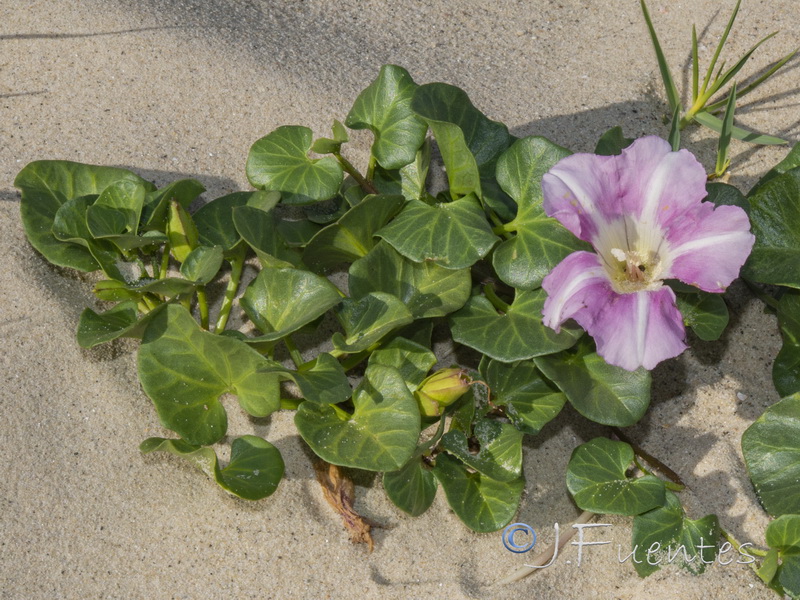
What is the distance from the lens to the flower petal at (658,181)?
1842mm

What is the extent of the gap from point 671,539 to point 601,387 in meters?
0.38

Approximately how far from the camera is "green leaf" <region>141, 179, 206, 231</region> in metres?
2.12

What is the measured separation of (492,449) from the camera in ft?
6.73

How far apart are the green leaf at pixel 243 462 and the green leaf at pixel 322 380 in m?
0.20

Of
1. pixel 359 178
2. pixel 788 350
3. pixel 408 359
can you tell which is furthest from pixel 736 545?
pixel 359 178

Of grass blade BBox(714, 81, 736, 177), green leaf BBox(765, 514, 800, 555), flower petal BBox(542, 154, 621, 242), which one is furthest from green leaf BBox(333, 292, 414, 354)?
grass blade BBox(714, 81, 736, 177)

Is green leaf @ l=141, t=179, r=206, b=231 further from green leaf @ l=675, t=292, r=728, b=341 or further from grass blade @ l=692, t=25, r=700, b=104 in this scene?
grass blade @ l=692, t=25, r=700, b=104

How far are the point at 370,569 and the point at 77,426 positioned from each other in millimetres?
718

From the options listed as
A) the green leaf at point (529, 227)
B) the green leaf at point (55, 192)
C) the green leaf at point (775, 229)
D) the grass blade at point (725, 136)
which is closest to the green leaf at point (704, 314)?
the green leaf at point (775, 229)

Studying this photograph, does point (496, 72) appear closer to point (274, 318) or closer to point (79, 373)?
point (274, 318)

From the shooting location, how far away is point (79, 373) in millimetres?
2123

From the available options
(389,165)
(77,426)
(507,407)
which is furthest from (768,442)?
(77,426)

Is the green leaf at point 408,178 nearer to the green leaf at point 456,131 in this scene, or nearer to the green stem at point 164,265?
the green leaf at point 456,131

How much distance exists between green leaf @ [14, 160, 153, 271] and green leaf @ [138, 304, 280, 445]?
13.4 inches
